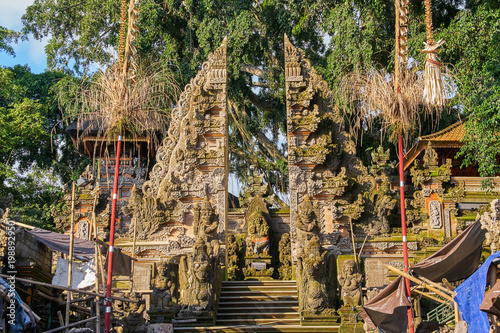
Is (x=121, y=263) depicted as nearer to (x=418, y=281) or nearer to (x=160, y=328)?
(x=160, y=328)

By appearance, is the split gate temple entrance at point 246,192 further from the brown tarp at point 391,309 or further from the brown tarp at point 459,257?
the brown tarp at point 391,309

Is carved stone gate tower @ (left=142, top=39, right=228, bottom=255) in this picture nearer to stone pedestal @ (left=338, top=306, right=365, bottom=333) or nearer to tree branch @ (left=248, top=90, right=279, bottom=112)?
stone pedestal @ (left=338, top=306, right=365, bottom=333)

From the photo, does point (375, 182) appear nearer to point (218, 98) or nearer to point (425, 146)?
point (425, 146)

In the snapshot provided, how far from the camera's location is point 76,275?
13.5 m

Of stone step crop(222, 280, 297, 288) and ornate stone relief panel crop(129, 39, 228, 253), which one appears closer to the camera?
stone step crop(222, 280, 297, 288)

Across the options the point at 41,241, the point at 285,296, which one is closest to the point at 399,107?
the point at 285,296

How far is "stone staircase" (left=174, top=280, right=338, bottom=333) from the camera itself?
1554cm

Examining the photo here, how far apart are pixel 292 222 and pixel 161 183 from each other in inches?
161

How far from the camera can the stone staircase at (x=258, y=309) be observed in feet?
51.0

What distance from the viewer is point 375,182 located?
2008cm

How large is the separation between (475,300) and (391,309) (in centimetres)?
175

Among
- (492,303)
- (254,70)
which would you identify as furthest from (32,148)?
(492,303)

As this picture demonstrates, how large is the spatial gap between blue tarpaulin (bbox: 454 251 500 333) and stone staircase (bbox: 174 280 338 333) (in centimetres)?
406

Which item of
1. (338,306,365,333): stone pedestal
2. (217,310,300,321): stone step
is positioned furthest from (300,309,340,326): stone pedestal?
(217,310,300,321): stone step
